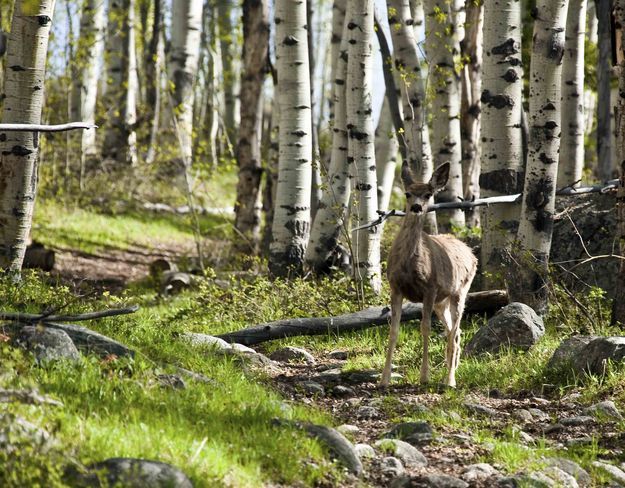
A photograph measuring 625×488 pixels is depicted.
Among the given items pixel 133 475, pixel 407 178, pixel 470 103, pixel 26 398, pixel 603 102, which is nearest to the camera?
pixel 133 475

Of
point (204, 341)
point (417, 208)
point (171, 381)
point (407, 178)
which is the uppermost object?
point (407, 178)

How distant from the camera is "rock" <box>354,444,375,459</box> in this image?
230 inches

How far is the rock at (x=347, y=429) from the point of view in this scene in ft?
20.6

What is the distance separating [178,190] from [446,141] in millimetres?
12311

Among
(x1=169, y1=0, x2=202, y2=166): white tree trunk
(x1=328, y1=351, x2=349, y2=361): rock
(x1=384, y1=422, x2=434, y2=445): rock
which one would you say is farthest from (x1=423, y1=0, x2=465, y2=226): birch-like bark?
(x1=169, y1=0, x2=202, y2=166): white tree trunk

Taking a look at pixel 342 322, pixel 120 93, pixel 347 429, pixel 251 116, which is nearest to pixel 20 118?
pixel 342 322

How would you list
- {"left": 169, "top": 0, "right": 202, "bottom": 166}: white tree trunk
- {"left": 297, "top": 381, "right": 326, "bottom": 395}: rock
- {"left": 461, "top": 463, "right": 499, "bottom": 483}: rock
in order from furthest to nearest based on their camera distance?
{"left": 169, "top": 0, "right": 202, "bottom": 166}: white tree trunk, {"left": 297, "top": 381, "right": 326, "bottom": 395}: rock, {"left": 461, "top": 463, "right": 499, "bottom": 483}: rock

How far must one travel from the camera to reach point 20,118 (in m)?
9.29

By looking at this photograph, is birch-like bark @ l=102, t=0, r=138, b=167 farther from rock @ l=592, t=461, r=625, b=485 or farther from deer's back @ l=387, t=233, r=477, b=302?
rock @ l=592, t=461, r=625, b=485

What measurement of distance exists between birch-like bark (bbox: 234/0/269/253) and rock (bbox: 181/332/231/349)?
7.45m

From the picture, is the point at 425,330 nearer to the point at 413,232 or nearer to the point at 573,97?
the point at 413,232

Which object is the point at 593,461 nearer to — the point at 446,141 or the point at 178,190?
the point at 446,141

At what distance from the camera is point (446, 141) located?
13.5 m

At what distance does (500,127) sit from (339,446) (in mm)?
6071
